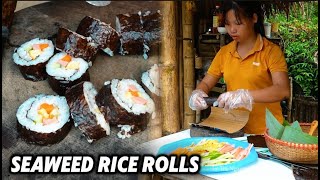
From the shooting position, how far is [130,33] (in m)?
3.98

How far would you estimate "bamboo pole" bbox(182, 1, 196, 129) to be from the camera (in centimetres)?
400

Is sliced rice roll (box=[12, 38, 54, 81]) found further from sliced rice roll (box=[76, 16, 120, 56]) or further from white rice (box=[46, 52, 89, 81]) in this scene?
sliced rice roll (box=[76, 16, 120, 56])

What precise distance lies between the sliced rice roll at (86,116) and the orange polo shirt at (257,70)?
1.18 meters

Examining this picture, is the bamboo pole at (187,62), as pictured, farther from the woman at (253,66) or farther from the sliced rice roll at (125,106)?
the woman at (253,66)

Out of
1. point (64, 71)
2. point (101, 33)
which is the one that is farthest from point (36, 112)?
point (101, 33)

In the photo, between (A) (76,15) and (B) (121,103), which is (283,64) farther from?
(A) (76,15)

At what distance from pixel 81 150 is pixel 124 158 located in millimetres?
1246

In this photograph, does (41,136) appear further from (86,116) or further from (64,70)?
(64,70)

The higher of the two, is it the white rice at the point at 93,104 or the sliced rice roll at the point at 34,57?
the sliced rice roll at the point at 34,57

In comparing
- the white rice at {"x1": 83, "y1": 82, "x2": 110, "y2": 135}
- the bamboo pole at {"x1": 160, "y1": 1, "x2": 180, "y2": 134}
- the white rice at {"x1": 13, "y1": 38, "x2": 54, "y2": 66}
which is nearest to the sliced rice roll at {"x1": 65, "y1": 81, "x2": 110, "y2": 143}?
the white rice at {"x1": 83, "y1": 82, "x2": 110, "y2": 135}

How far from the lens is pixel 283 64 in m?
2.78

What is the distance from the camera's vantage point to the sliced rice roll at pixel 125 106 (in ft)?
11.4

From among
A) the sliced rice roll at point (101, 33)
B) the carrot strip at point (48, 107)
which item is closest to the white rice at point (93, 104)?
the carrot strip at point (48, 107)

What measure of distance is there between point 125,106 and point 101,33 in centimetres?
86
